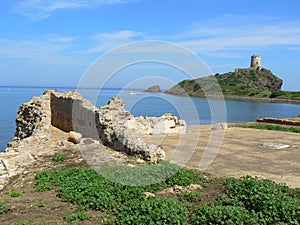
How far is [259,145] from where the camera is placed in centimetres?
1278

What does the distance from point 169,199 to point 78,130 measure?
27.2 ft

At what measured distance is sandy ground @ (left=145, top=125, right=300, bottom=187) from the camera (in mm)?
8570

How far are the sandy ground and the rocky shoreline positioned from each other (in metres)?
1.20

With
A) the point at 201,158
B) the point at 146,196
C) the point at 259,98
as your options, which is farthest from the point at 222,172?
the point at 259,98

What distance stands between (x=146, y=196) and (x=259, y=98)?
86018mm

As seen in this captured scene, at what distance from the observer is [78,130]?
13.7 meters

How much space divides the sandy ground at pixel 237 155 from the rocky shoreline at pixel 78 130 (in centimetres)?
120

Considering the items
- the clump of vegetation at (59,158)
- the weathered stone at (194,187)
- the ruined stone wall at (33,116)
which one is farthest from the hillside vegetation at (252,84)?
the weathered stone at (194,187)

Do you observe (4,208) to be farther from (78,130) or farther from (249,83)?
(249,83)

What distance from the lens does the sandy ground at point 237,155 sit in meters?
8.57

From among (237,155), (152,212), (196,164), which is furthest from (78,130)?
(152,212)

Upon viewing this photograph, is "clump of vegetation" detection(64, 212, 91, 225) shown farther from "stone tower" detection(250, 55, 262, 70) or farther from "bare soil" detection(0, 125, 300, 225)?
"stone tower" detection(250, 55, 262, 70)

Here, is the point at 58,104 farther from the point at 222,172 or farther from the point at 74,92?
the point at 222,172

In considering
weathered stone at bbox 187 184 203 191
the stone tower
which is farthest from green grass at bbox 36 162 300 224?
the stone tower
